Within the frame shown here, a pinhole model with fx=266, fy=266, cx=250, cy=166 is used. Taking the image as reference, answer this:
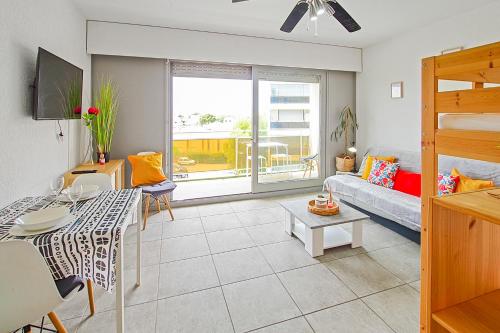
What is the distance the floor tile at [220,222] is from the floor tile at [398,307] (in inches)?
68.5

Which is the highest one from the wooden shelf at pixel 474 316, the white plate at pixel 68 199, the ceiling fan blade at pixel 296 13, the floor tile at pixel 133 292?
the ceiling fan blade at pixel 296 13

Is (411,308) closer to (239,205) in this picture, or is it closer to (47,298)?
(47,298)

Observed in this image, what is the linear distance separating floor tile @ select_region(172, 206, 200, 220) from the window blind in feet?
6.43

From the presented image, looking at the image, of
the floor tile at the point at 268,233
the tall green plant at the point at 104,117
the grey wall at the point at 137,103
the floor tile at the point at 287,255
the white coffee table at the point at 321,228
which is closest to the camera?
the floor tile at the point at 287,255

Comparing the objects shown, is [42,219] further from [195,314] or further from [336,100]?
[336,100]

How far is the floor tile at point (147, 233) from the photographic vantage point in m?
2.86

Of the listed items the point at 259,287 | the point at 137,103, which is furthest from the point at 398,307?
the point at 137,103

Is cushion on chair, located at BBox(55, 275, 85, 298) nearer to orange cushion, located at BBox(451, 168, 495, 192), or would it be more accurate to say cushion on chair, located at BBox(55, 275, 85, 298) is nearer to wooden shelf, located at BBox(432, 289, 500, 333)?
wooden shelf, located at BBox(432, 289, 500, 333)

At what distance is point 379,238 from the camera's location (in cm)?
286

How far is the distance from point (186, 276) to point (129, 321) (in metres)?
0.57

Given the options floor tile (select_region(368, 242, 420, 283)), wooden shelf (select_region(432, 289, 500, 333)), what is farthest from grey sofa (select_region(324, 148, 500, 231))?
wooden shelf (select_region(432, 289, 500, 333))

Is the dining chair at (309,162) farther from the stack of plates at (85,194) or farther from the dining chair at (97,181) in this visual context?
the stack of plates at (85,194)

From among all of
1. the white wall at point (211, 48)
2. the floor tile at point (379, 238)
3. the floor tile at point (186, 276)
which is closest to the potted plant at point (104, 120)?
the white wall at point (211, 48)

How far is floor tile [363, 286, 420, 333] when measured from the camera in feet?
5.30
